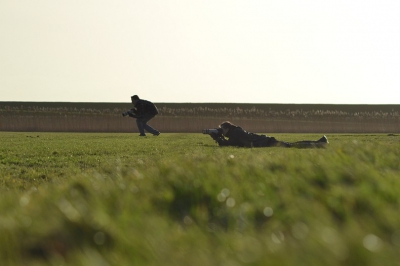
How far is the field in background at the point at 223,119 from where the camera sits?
154 ft

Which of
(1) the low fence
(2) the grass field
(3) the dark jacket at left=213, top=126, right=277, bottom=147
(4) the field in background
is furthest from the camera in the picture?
(4) the field in background

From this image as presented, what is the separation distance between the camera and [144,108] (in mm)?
24609

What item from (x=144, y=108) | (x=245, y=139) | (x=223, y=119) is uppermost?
(x=144, y=108)

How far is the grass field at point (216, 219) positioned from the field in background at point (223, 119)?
4125 centimetres

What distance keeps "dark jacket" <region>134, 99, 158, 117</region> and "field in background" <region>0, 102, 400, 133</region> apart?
2004 centimetres

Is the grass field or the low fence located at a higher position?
the grass field

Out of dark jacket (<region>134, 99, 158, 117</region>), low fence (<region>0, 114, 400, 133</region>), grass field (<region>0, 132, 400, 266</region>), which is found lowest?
low fence (<region>0, 114, 400, 133</region>)

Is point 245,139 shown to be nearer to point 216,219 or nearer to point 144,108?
point 144,108

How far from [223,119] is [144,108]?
83.6 feet

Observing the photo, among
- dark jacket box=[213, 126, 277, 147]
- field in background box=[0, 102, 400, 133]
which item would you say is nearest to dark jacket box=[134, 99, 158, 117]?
dark jacket box=[213, 126, 277, 147]

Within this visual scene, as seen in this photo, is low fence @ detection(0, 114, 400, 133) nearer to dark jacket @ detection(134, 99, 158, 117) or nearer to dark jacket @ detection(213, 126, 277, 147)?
dark jacket @ detection(134, 99, 158, 117)

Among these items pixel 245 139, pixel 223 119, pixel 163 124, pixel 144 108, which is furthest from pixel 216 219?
pixel 223 119

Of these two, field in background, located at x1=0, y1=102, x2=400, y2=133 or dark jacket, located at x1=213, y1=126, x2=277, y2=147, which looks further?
field in background, located at x1=0, y1=102, x2=400, y2=133

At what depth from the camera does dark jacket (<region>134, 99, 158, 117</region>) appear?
80.5 ft
